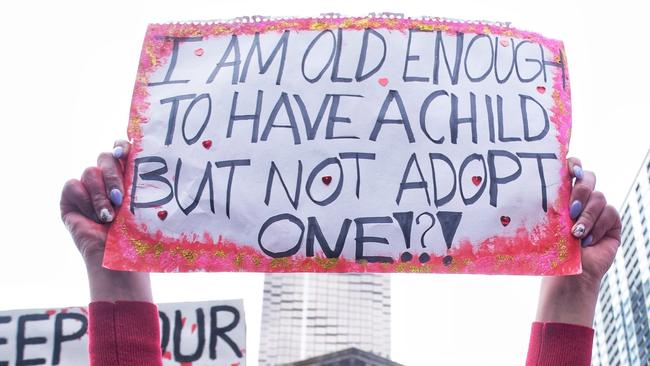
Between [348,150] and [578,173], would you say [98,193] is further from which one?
[578,173]

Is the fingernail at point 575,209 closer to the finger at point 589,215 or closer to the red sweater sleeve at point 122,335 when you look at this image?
the finger at point 589,215

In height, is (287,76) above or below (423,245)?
above

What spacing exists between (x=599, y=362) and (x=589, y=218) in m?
122

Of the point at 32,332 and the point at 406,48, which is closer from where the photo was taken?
the point at 406,48

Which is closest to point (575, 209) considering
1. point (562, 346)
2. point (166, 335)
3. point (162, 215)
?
point (562, 346)

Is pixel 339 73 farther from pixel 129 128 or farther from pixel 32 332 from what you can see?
pixel 32 332

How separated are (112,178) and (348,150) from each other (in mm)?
827

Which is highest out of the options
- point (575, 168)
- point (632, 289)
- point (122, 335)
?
point (632, 289)

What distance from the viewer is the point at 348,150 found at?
271 centimetres

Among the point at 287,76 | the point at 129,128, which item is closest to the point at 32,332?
the point at 129,128

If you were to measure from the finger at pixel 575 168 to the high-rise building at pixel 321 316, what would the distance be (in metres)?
97.0

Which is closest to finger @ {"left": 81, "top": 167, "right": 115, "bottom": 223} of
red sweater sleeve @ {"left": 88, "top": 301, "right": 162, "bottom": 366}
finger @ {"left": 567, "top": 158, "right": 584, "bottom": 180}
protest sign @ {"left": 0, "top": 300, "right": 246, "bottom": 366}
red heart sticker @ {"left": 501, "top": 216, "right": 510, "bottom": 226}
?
red sweater sleeve @ {"left": 88, "top": 301, "right": 162, "bottom": 366}

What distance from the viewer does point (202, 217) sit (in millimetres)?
2613

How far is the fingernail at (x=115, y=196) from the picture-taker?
2.56 meters
